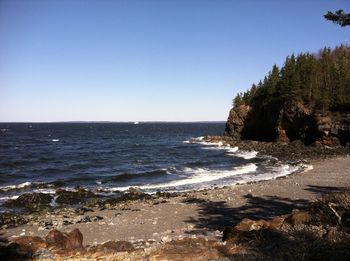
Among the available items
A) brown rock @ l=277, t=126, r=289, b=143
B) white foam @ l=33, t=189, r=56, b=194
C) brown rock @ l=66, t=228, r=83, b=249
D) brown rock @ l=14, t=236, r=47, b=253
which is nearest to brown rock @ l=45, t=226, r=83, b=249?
brown rock @ l=66, t=228, r=83, b=249

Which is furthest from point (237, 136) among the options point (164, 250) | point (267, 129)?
point (164, 250)

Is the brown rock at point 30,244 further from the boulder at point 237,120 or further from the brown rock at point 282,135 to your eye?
the boulder at point 237,120

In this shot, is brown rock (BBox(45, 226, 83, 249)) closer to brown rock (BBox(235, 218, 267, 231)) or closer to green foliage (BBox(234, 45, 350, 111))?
brown rock (BBox(235, 218, 267, 231))

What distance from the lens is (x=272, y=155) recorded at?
5034 cm

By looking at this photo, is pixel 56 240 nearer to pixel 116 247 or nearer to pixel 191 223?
pixel 116 247

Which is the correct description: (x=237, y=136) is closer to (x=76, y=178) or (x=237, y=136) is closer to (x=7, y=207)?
(x=76, y=178)

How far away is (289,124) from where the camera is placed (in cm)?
6262

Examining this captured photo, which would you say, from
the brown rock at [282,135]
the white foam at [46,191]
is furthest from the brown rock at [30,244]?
the brown rock at [282,135]

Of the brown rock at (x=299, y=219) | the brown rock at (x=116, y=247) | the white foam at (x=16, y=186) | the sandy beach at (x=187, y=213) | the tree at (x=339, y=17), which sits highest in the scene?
the tree at (x=339, y=17)

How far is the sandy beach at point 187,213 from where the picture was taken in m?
16.2

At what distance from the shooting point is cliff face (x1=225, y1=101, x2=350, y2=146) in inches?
2096

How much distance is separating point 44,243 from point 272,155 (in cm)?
4339

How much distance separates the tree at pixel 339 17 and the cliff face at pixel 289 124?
134 feet

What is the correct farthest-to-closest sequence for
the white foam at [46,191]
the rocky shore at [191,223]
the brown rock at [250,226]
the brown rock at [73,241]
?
the white foam at [46,191]
the brown rock at [250,226]
the brown rock at [73,241]
the rocky shore at [191,223]
